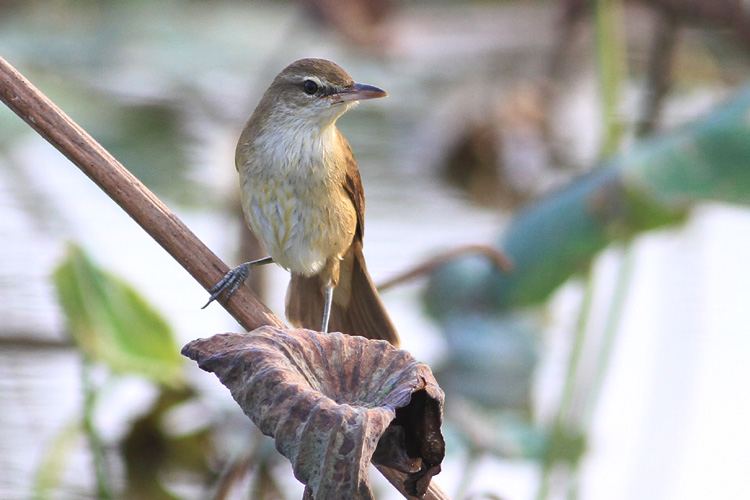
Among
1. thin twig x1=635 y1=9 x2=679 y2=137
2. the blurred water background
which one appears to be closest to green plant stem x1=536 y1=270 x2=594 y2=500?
the blurred water background

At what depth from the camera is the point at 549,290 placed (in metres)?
3.41

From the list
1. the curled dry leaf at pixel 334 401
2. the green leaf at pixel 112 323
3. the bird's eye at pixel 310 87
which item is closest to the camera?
the curled dry leaf at pixel 334 401

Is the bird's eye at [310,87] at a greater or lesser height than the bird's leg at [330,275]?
greater

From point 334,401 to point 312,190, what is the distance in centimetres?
112

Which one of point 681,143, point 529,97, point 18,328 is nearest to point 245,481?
point 18,328

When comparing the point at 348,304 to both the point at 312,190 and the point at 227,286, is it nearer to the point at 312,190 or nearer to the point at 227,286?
the point at 312,190

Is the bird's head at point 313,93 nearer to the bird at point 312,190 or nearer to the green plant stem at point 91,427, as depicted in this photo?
the bird at point 312,190

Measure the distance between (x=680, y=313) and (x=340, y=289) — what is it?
6.96 ft

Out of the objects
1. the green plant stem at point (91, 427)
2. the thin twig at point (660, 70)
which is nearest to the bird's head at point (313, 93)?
the green plant stem at point (91, 427)

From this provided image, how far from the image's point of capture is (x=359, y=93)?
2520 millimetres

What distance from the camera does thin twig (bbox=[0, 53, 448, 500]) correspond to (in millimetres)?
1729

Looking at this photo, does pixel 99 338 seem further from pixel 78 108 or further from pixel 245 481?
pixel 78 108

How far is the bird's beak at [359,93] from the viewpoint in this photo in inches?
97.3

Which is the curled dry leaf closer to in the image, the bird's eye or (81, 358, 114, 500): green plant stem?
the bird's eye
